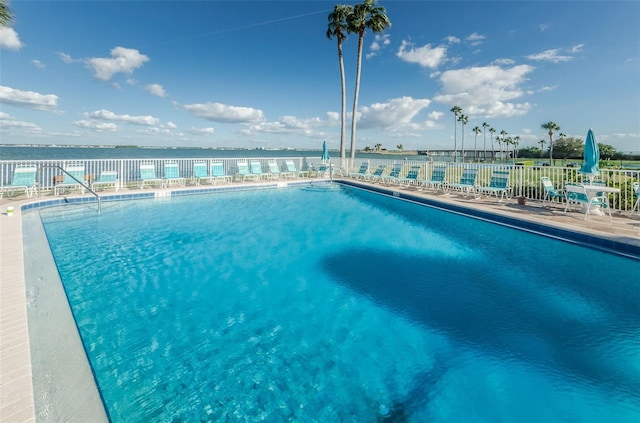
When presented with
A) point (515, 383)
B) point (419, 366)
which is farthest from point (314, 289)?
point (515, 383)

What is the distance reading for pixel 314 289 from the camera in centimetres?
385

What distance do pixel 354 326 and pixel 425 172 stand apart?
10202mm

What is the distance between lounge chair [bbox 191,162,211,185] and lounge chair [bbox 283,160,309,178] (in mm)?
3979

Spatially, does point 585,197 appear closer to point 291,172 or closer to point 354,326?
point 354,326

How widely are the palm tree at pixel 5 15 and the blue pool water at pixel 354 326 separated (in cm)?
486

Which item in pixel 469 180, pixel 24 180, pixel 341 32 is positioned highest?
pixel 341 32

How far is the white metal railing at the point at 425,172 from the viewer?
23.9 feet

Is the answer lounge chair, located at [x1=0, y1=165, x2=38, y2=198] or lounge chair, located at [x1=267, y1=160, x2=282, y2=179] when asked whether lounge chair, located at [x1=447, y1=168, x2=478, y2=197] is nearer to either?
lounge chair, located at [x1=267, y1=160, x2=282, y2=179]

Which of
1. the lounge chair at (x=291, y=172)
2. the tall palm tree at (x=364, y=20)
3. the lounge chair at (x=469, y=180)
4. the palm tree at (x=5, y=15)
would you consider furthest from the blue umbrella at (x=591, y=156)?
the palm tree at (x=5, y=15)

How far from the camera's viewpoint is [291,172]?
1514 cm

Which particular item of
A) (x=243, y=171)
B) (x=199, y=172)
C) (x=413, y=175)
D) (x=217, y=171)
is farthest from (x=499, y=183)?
(x=199, y=172)

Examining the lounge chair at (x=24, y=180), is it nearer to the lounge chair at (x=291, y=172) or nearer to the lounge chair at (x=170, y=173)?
the lounge chair at (x=170, y=173)

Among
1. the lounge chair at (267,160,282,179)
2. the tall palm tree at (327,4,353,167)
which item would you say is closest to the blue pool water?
the lounge chair at (267,160,282,179)

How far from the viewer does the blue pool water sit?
6.63 feet
